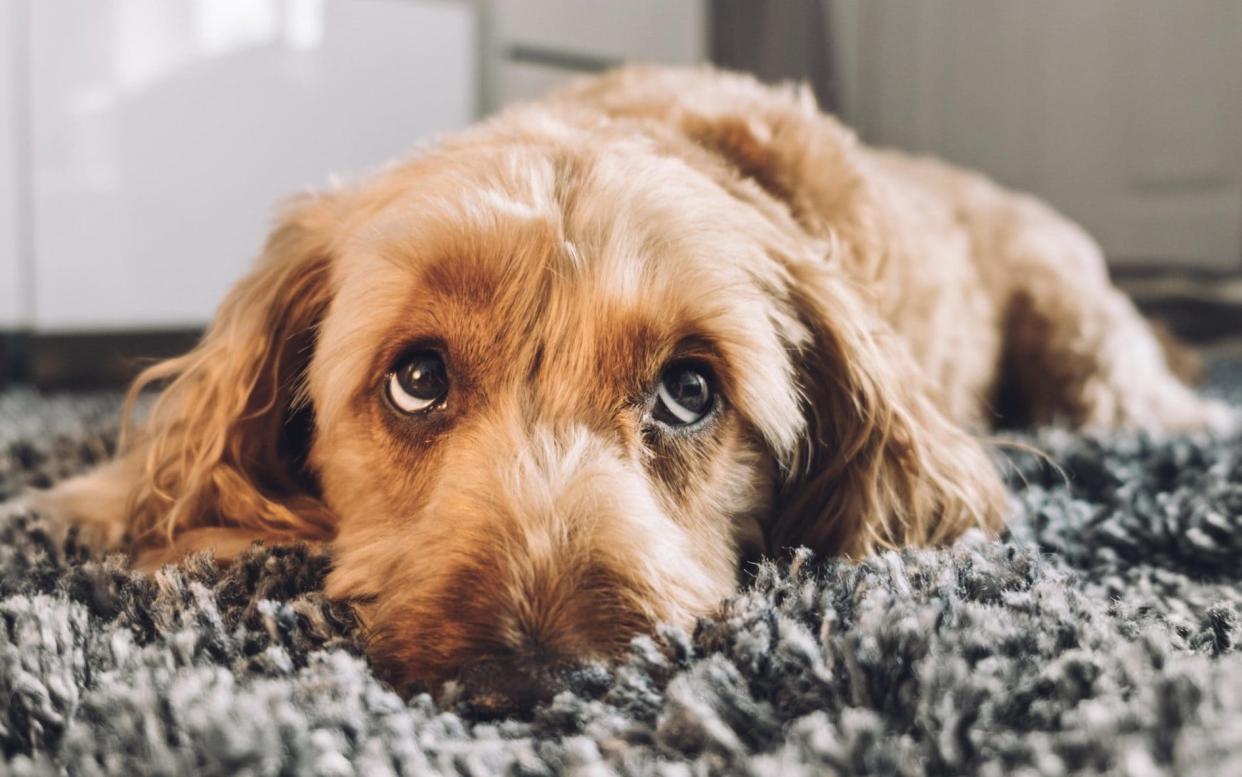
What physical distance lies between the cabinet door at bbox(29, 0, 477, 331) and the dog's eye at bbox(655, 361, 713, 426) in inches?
122

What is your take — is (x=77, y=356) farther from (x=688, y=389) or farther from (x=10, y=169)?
(x=688, y=389)

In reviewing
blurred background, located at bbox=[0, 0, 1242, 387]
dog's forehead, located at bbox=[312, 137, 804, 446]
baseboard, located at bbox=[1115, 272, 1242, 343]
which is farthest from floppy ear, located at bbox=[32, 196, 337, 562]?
baseboard, located at bbox=[1115, 272, 1242, 343]

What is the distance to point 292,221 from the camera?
6.44 feet

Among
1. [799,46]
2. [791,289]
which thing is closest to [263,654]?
[791,289]

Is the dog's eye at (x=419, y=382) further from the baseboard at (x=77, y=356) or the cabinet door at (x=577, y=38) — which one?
the cabinet door at (x=577, y=38)

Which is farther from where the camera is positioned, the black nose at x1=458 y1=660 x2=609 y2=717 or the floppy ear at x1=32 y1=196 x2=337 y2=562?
the floppy ear at x1=32 y1=196 x2=337 y2=562

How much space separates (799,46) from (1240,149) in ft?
9.15

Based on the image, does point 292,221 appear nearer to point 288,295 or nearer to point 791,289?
point 288,295

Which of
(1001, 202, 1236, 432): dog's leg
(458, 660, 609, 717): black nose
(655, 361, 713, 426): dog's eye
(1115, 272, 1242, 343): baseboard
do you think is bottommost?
(1115, 272, 1242, 343): baseboard

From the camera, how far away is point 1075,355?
286 centimetres

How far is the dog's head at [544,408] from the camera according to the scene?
4.13 feet

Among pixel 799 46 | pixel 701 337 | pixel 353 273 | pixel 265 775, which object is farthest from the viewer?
pixel 799 46

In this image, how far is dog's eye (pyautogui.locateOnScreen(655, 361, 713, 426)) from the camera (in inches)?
60.7

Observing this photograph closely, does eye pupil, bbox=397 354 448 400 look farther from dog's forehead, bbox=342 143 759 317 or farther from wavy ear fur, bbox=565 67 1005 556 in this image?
wavy ear fur, bbox=565 67 1005 556
